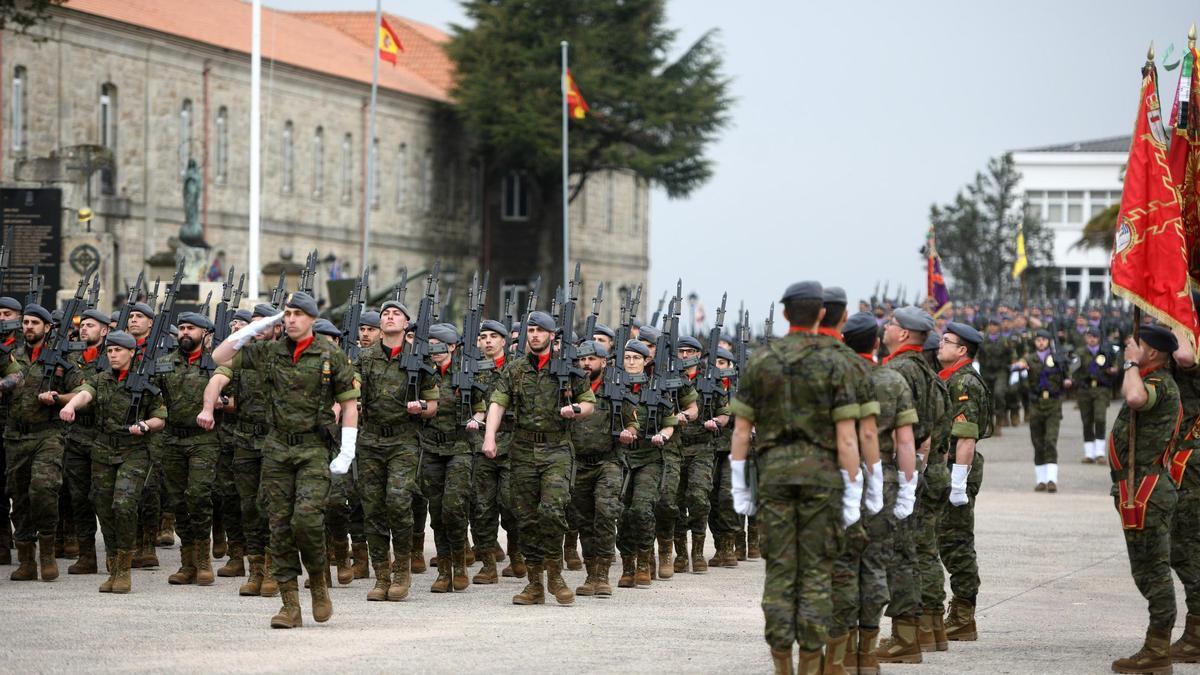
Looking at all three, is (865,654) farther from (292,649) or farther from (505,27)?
(505,27)

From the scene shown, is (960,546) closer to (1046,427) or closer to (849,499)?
(849,499)

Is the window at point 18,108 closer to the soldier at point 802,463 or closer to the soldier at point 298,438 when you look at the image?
the soldier at point 298,438

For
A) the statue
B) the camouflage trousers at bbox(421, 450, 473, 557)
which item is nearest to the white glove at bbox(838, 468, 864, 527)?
the camouflage trousers at bbox(421, 450, 473, 557)

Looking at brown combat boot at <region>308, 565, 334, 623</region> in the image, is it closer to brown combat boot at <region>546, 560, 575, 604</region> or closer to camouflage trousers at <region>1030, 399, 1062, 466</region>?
brown combat boot at <region>546, 560, 575, 604</region>

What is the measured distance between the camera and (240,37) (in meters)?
58.3

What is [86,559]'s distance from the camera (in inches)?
595

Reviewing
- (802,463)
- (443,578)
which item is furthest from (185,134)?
(802,463)

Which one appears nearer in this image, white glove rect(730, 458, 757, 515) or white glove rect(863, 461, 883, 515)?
white glove rect(730, 458, 757, 515)

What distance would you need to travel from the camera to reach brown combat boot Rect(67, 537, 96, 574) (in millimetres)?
15070

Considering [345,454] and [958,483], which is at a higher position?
[345,454]

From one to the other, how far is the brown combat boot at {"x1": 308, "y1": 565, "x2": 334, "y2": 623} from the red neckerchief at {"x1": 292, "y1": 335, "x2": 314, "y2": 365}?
1.33 m

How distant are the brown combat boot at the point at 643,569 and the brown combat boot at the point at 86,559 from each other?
4.24 meters

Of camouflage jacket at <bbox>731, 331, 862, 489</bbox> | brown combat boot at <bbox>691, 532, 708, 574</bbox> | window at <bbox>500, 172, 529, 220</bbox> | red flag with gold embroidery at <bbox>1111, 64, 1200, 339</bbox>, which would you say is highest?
window at <bbox>500, 172, 529, 220</bbox>

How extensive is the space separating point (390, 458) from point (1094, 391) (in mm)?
16785
